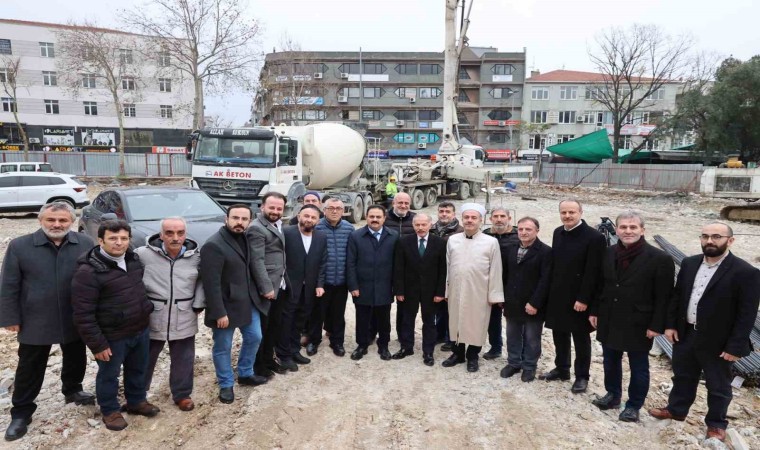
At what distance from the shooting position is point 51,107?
39.4 meters

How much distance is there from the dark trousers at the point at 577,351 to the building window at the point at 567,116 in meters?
53.0

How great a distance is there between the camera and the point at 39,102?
39.1 metres

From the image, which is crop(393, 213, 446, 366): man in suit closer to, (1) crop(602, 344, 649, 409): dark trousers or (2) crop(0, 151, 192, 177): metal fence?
(1) crop(602, 344, 649, 409): dark trousers

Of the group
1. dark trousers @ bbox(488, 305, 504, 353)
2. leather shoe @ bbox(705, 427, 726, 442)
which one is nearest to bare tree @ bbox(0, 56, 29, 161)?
dark trousers @ bbox(488, 305, 504, 353)

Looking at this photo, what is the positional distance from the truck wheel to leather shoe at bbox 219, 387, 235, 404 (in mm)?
14979

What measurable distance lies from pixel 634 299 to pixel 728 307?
0.58m

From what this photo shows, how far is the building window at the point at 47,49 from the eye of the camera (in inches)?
1519

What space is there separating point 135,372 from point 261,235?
1.39 m

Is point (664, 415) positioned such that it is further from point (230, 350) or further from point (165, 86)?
point (165, 86)

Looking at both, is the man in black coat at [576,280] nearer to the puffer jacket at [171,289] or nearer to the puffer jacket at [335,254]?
the puffer jacket at [335,254]

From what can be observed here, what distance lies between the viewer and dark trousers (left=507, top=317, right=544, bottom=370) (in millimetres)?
4398

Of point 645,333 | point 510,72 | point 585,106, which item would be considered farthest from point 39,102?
point 585,106

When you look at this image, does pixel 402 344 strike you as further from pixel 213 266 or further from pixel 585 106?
pixel 585 106

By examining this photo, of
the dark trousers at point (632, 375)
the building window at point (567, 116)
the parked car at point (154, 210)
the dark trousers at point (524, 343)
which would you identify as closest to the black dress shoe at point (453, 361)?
the dark trousers at point (524, 343)
